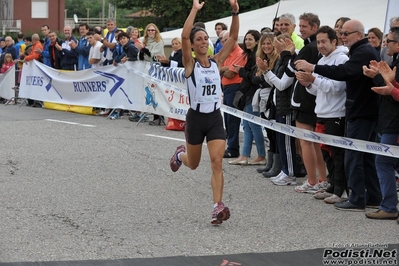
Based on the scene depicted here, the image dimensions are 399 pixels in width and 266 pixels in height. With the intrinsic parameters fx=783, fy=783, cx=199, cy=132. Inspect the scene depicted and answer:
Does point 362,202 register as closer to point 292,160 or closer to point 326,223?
point 326,223

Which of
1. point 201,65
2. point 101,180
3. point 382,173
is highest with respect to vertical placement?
point 201,65

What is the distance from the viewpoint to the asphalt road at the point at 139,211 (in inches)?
276

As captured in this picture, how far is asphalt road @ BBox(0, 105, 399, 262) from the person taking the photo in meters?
7.01

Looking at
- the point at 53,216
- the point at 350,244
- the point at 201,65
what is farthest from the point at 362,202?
the point at 53,216

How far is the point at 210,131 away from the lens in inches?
325

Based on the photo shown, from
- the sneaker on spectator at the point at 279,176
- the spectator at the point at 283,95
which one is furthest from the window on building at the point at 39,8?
the sneaker on spectator at the point at 279,176

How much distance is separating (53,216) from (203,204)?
175 centimetres

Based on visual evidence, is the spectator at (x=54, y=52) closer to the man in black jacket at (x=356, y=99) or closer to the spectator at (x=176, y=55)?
the spectator at (x=176, y=55)

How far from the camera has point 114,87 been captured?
58.8 ft

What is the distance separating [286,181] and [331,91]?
73.5 inches

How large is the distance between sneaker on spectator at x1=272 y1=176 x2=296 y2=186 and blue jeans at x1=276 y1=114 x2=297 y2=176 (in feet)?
0.20

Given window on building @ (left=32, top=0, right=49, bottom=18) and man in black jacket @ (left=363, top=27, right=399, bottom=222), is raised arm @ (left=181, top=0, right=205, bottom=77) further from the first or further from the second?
window on building @ (left=32, top=0, right=49, bottom=18)

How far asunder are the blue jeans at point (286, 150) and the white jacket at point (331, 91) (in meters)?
1.16

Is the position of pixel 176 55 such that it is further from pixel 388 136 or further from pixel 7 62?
pixel 7 62
